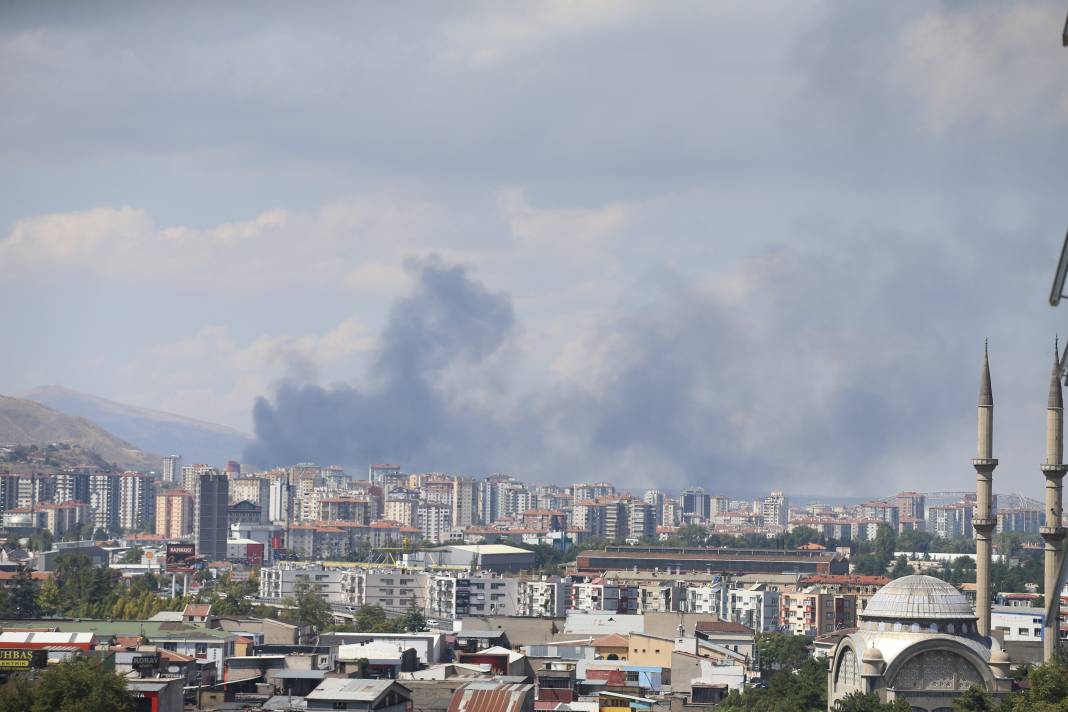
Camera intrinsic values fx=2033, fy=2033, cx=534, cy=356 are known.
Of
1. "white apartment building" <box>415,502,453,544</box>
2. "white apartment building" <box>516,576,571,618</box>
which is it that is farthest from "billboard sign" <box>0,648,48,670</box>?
"white apartment building" <box>415,502,453,544</box>

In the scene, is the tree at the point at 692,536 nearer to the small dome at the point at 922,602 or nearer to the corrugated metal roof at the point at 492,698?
the corrugated metal roof at the point at 492,698

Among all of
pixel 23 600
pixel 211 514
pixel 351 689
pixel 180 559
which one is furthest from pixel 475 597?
pixel 351 689

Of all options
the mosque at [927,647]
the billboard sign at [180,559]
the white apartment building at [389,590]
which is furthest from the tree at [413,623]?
the billboard sign at [180,559]

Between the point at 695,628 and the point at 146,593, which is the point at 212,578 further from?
the point at 695,628

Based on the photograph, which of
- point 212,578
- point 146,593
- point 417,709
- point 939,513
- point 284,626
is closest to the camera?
point 417,709

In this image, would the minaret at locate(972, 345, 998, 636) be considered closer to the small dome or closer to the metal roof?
the small dome

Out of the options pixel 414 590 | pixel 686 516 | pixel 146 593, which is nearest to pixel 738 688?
pixel 146 593
